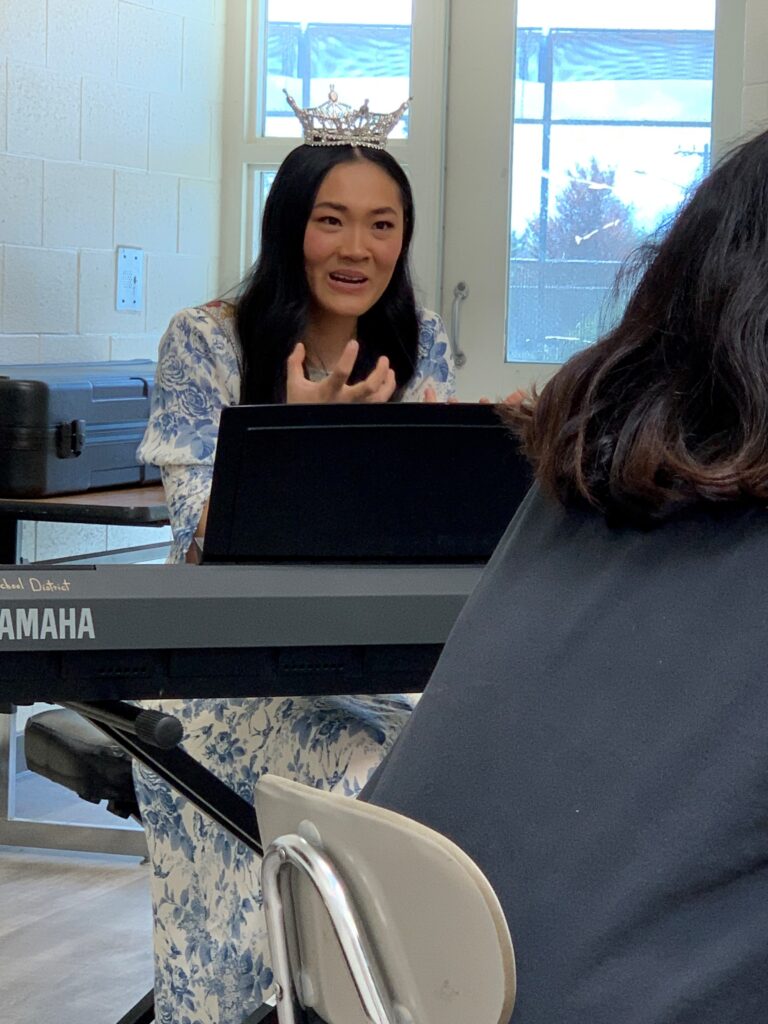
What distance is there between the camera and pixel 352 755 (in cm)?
164

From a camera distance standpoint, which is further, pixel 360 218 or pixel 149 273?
pixel 149 273

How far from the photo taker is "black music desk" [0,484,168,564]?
2283 mm

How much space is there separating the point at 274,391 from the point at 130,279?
4.96ft

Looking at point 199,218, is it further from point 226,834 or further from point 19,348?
point 226,834

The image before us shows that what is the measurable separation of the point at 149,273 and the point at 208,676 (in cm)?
235

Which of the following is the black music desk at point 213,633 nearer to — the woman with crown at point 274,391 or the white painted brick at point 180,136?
the woman with crown at point 274,391

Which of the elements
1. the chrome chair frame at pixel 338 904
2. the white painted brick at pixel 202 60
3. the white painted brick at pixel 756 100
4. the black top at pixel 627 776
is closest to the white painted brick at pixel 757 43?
the white painted brick at pixel 756 100

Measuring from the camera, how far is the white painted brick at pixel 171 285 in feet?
11.2

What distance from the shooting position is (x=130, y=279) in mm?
3340

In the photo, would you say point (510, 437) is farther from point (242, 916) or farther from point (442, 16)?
point (442, 16)

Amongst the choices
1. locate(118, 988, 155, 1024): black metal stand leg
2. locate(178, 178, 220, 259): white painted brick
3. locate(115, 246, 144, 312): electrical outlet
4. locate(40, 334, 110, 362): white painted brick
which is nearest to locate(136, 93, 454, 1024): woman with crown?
locate(118, 988, 155, 1024): black metal stand leg

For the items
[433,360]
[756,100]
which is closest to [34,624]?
[433,360]

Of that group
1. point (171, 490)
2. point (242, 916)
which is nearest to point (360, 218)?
point (171, 490)

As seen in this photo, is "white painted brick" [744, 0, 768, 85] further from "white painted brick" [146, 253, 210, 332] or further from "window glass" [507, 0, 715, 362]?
"white painted brick" [146, 253, 210, 332]
